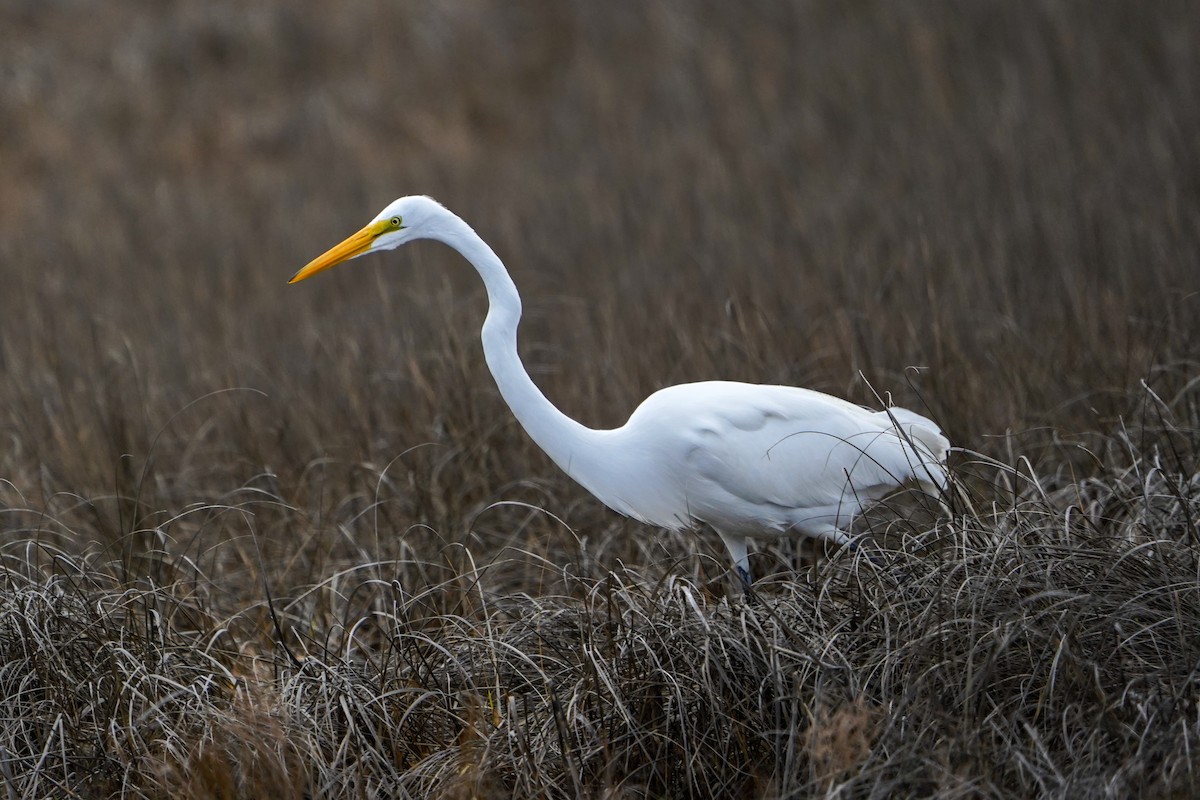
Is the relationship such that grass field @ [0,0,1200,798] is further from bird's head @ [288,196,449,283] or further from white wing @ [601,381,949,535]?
bird's head @ [288,196,449,283]

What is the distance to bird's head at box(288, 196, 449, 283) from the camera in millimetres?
2887

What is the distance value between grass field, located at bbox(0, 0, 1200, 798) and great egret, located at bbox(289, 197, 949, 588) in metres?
0.16

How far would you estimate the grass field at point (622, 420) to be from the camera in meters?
2.42

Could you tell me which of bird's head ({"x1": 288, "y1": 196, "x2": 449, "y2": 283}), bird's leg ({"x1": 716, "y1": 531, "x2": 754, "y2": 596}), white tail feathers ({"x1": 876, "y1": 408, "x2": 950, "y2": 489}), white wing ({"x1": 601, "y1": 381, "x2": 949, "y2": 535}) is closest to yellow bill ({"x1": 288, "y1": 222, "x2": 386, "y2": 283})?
bird's head ({"x1": 288, "y1": 196, "x2": 449, "y2": 283})

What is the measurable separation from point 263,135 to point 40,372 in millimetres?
7840

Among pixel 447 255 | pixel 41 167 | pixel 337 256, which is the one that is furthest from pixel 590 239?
pixel 41 167

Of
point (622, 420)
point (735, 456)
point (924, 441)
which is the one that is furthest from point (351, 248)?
point (622, 420)

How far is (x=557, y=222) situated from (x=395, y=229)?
6.04 m

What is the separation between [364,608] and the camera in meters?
3.57

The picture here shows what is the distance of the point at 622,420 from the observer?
14.9ft

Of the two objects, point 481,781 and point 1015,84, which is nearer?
point 481,781

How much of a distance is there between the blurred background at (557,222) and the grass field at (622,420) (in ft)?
0.15

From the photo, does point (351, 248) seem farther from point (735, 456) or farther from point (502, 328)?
point (735, 456)

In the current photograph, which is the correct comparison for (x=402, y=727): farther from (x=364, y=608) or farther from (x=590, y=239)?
(x=590, y=239)
